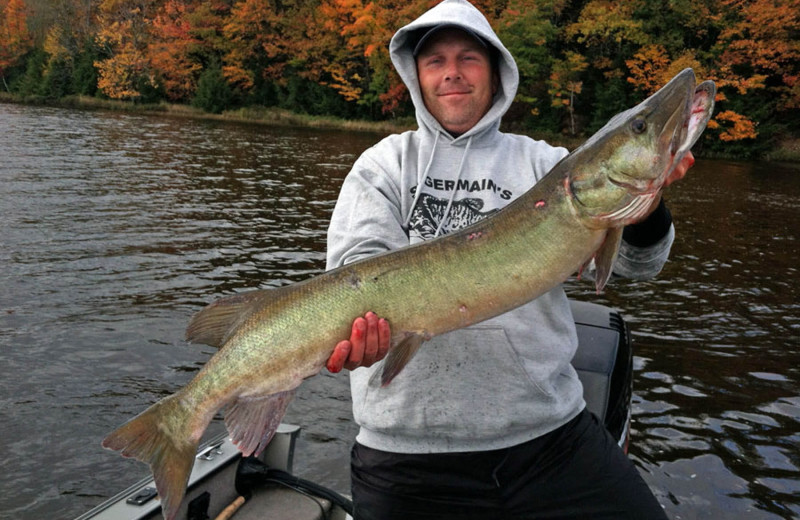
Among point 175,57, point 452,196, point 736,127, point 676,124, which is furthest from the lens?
point 175,57

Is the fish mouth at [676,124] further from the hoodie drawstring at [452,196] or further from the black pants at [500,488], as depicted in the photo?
the black pants at [500,488]

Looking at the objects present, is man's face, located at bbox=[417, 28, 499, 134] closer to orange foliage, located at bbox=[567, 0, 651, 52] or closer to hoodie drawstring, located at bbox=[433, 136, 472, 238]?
hoodie drawstring, located at bbox=[433, 136, 472, 238]

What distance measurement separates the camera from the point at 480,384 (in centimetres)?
265

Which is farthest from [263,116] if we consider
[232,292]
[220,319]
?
Answer: [220,319]

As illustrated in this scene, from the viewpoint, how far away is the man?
262cm

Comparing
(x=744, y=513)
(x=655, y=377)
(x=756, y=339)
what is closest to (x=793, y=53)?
(x=756, y=339)

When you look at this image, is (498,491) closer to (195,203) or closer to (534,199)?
(534,199)

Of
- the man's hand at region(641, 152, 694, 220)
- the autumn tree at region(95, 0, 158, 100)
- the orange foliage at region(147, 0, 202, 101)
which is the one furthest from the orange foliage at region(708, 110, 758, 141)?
the autumn tree at region(95, 0, 158, 100)

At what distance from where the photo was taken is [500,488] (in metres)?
2.62

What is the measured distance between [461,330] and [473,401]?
1.00 ft

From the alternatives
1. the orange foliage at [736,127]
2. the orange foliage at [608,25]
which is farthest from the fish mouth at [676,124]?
the orange foliage at [608,25]

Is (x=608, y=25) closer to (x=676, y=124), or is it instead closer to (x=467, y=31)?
(x=467, y=31)

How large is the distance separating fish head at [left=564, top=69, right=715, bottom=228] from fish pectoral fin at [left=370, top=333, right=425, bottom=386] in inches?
31.7

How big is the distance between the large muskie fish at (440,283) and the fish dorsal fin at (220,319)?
0.12m
